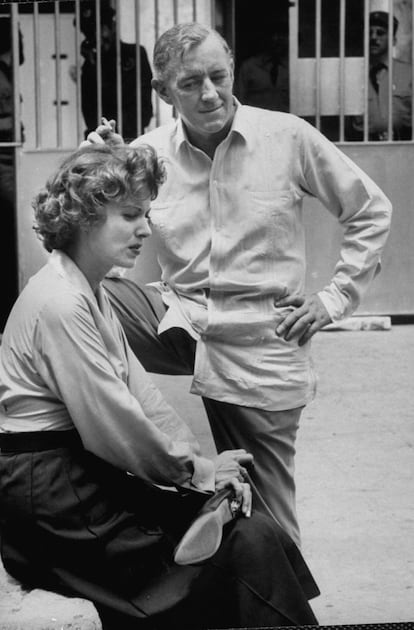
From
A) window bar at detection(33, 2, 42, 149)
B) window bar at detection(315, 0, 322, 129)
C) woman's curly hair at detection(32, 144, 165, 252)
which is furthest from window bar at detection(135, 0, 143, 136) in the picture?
woman's curly hair at detection(32, 144, 165, 252)

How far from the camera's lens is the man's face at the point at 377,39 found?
4.57 m

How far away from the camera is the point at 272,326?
3072 millimetres

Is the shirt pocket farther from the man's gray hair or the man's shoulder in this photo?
the man's gray hair

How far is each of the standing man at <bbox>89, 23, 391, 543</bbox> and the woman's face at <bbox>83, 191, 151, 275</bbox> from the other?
23.4 inches

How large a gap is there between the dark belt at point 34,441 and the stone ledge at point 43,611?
0.25m

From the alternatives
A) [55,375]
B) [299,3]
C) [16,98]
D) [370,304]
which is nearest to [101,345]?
[55,375]

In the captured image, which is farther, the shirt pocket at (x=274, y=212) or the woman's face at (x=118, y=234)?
the shirt pocket at (x=274, y=212)

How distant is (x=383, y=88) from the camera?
15.9 ft

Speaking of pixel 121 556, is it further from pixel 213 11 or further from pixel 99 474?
pixel 213 11

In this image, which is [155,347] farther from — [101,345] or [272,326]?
[101,345]

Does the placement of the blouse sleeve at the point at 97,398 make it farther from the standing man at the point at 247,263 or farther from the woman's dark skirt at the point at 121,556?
the standing man at the point at 247,263

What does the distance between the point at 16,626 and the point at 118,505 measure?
0.27 m

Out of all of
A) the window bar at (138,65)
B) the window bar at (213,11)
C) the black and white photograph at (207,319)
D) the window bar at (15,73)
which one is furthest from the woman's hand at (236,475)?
the window bar at (213,11)

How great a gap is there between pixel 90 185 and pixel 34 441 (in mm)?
449
